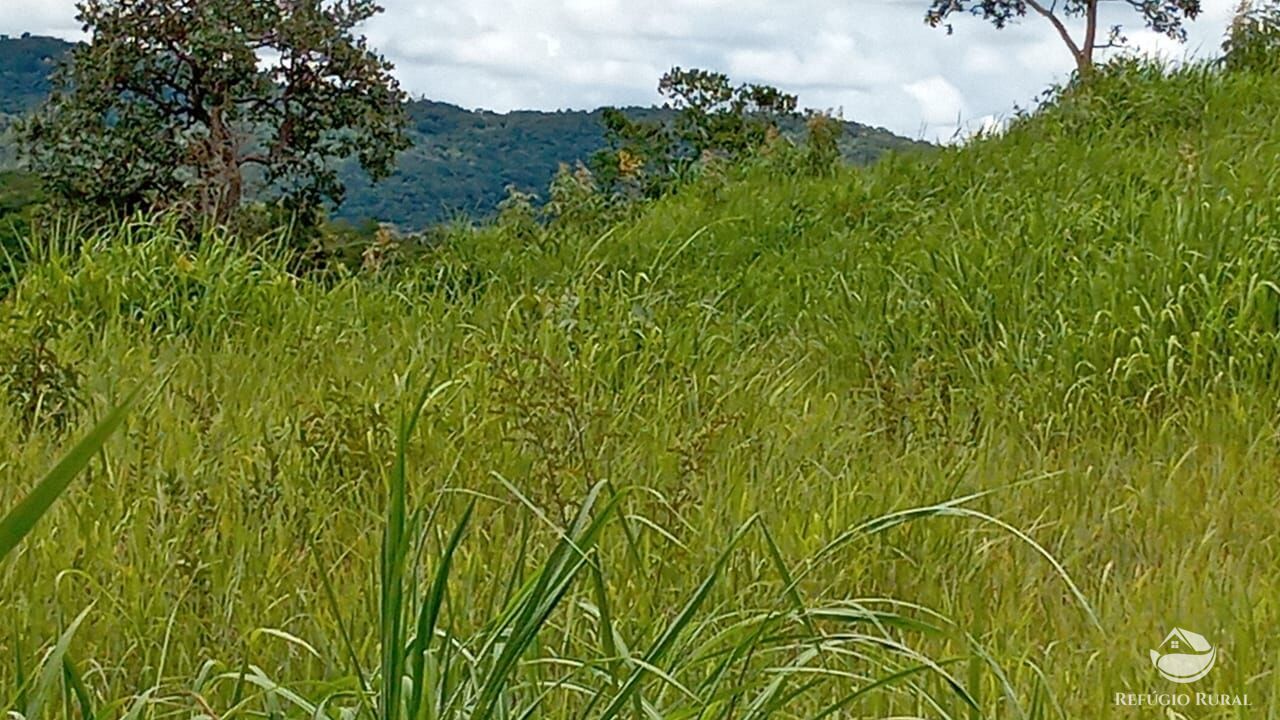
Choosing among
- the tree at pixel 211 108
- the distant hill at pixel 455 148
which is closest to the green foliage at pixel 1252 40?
the distant hill at pixel 455 148

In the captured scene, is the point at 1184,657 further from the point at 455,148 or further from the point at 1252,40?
the point at 455,148

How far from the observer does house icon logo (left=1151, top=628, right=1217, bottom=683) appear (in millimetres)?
1896

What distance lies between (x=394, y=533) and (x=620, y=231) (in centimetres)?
492

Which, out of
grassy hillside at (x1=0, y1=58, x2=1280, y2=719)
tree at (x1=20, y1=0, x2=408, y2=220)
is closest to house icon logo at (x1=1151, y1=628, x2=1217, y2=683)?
grassy hillside at (x1=0, y1=58, x2=1280, y2=719)

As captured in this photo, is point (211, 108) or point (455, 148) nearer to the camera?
point (211, 108)

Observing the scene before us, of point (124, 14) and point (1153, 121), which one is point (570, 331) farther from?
point (124, 14)

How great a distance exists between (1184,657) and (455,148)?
25.8 metres

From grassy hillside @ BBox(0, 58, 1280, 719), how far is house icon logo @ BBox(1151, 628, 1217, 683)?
0.10ft

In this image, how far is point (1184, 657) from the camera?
6.39ft

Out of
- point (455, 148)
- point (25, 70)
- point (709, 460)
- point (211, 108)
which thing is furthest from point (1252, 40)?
point (25, 70)

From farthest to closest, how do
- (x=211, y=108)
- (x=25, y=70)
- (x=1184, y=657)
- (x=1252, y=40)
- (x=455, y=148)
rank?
(x=25, y=70) → (x=455, y=148) → (x=211, y=108) → (x=1252, y=40) → (x=1184, y=657)

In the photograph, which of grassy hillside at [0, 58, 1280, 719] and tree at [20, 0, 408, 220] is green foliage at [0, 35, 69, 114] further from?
grassy hillside at [0, 58, 1280, 719]

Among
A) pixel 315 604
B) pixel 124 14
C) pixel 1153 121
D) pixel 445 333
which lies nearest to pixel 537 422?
pixel 315 604

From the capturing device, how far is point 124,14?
1298 cm
